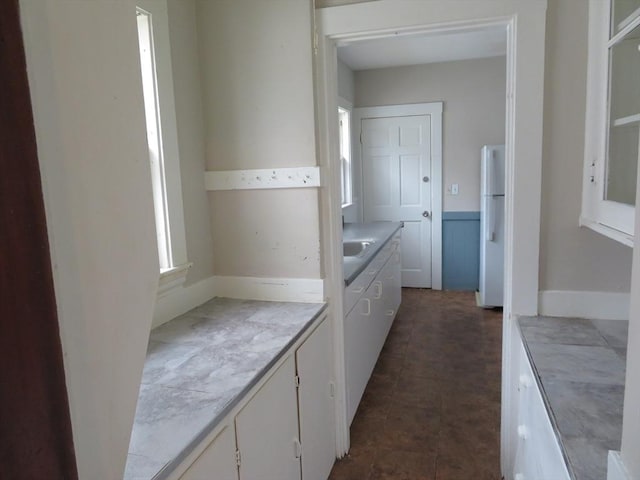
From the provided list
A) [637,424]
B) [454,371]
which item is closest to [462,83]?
[454,371]

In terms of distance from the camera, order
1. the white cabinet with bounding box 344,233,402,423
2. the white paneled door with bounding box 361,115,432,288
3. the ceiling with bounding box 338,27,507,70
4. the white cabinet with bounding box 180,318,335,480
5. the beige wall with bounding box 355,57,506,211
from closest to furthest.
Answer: the white cabinet with bounding box 180,318,335,480 → the white cabinet with bounding box 344,233,402,423 → the ceiling with bounding box 338,27,507,70 → the beige wall with bounding box 355,57,506,211 → the white paneled door with bounding box 361,115,432,288

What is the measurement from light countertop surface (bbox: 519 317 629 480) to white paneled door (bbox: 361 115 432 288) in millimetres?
3349

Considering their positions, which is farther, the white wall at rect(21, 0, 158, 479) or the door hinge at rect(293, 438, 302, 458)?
the door hinge at rect(293, 438, 302, 458)

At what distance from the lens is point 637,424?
0.65 m

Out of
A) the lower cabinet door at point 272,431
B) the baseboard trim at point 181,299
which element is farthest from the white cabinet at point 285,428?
the baseboard trim at point 181,299

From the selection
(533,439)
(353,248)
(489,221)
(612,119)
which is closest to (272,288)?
(533,439)

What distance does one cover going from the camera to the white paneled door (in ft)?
16.5

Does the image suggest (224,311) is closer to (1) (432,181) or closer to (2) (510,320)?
(2) (510,320)

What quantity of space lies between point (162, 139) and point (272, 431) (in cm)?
118

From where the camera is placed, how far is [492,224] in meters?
4.41

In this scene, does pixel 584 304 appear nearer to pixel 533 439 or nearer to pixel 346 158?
pixel 533 439

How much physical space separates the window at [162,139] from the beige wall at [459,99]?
11.8ft

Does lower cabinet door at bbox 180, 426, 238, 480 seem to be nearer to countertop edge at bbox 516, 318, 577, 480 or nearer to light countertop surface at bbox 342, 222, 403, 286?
countertop edge at bbox 516, 318, 577, 480

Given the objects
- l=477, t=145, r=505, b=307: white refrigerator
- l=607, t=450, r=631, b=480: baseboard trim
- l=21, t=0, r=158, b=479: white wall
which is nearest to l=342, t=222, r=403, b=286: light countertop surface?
l=477, t=145, r=505, b=307: white refrigerator
